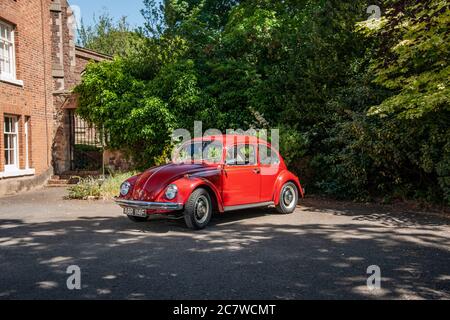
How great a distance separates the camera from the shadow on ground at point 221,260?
13.7ft

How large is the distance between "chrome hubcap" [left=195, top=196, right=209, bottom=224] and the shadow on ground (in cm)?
25

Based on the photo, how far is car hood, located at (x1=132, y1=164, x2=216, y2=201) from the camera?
23.7 feet

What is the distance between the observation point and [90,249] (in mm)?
5961

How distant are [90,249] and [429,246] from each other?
4933 millimetres

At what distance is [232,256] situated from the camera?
219 inches

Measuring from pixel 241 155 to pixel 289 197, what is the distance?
5.52 feet

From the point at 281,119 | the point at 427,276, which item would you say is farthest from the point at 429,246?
the point at 281,119

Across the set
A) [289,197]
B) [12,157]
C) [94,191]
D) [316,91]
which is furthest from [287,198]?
[12,157]

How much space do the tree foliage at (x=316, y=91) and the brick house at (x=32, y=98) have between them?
1.63 meters

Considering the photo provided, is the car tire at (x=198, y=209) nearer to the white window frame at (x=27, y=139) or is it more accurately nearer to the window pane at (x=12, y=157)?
the window pane at (x=12, y=157)

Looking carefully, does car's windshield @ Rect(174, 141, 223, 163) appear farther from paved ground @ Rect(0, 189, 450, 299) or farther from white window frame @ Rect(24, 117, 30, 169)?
white window frame @ Rect(24, 117, 30, 169)

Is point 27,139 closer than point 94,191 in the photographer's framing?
No

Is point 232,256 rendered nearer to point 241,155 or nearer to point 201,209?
point 201,209
